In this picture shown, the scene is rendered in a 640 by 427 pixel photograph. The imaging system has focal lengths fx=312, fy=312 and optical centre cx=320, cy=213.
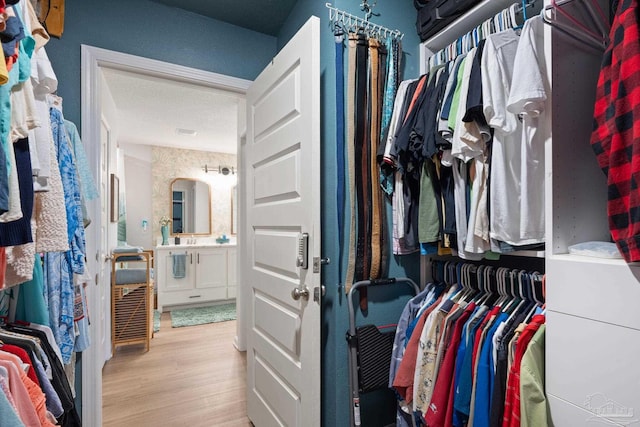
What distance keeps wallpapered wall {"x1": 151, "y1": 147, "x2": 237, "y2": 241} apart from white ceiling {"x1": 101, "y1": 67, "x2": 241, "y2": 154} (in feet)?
0.93

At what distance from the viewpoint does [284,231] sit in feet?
4.91

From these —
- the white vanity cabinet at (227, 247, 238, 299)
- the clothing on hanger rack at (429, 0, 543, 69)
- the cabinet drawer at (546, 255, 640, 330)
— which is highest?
the clothing on hanger rack at (429, 0, 543, 69)

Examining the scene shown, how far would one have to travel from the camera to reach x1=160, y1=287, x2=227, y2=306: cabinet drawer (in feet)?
14.2

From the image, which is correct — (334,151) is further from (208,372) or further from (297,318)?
(208,372)

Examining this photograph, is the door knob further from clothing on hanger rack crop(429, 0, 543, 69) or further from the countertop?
the countertop

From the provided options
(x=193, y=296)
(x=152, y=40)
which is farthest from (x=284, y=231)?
(x=193, y=296)

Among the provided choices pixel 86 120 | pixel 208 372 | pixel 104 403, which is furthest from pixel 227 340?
pixel 86 120

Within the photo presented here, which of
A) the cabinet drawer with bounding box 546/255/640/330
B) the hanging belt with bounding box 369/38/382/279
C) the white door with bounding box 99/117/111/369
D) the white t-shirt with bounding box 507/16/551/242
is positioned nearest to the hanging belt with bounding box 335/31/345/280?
the hanging belt with bounding box 369/38/382/279

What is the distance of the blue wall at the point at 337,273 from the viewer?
Result: 1.42 m

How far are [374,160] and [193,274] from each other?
3841 millimetres

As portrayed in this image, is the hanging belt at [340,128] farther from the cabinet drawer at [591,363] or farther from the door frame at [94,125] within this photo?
the door frame at [94,125]

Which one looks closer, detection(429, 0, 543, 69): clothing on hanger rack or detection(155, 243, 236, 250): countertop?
detection(429, 0, 543, 69): clothing on hanger rack

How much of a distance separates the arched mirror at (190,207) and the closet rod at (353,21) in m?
4.20

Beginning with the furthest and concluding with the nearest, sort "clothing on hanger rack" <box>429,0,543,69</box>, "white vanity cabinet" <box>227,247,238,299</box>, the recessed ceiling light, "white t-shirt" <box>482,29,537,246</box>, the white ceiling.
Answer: "white vanity cabinet" <box>227,247,238,299</box> < the recessed ceiling light < the white ceiling < "clothing on hanger rack" <box>429,0,543,69</box> < "white t-shirt" <box>482,29,537,246</box>
